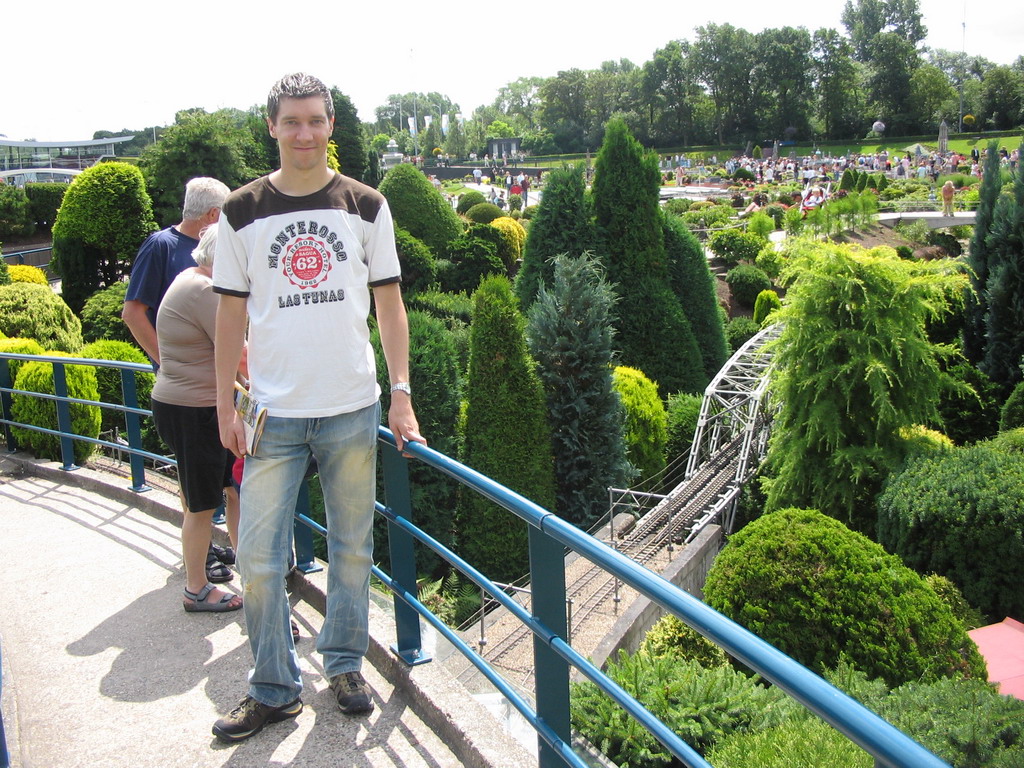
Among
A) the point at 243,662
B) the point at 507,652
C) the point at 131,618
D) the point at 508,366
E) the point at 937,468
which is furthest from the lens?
the point at 508,366

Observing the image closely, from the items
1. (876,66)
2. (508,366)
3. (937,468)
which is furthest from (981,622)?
(876,66)

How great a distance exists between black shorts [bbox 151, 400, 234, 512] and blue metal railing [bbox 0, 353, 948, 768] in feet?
1.45

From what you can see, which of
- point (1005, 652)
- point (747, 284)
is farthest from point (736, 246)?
point (1005, 652)

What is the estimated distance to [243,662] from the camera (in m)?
3.34

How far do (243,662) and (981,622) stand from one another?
749cm

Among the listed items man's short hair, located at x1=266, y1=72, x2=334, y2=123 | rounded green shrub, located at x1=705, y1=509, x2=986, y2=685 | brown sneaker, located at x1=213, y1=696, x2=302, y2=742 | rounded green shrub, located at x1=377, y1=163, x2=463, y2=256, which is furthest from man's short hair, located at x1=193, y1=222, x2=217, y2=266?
rounded green shrub, located at x1=377, y1=163, x2=463, y2=256

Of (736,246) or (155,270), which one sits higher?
(155,270)

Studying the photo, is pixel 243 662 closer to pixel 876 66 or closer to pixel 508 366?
pixel 508 366

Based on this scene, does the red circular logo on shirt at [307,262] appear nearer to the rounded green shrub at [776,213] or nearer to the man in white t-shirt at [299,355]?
the man in white t-shirt at [299,355]

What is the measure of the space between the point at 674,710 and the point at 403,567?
2180 mm

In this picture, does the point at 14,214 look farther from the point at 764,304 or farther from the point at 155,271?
the point at 155,271

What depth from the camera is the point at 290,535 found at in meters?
2.72

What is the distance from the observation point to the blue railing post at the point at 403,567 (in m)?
3.07

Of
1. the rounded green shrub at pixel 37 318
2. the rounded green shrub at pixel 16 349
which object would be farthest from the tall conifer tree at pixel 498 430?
the rounded green shrub at pixel 37 318
